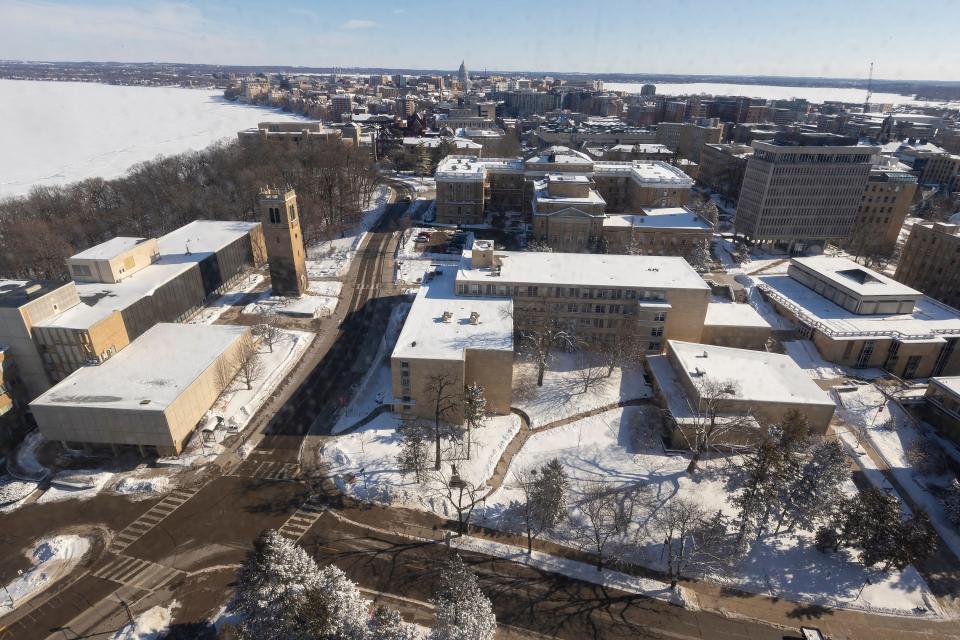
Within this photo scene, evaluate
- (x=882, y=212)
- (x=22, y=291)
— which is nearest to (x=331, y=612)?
(x=22, y=291)

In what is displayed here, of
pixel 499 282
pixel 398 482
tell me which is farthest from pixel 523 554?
pixel 499 282

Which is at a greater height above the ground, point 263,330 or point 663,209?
point 663,209

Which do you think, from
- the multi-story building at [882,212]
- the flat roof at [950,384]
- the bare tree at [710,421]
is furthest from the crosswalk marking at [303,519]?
the multi-story building at [882,212]

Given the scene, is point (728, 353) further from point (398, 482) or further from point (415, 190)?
point (415, 190)

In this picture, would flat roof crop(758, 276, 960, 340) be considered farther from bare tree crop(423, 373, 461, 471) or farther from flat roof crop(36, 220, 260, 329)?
flat roof crop(36, 220, 260, 329)

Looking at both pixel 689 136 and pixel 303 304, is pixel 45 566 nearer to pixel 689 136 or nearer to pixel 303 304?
pixel 303 304

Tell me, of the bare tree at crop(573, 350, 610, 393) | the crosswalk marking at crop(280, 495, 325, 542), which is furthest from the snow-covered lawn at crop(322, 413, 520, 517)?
the bare tree at crop(573, 350, 610, 393)
